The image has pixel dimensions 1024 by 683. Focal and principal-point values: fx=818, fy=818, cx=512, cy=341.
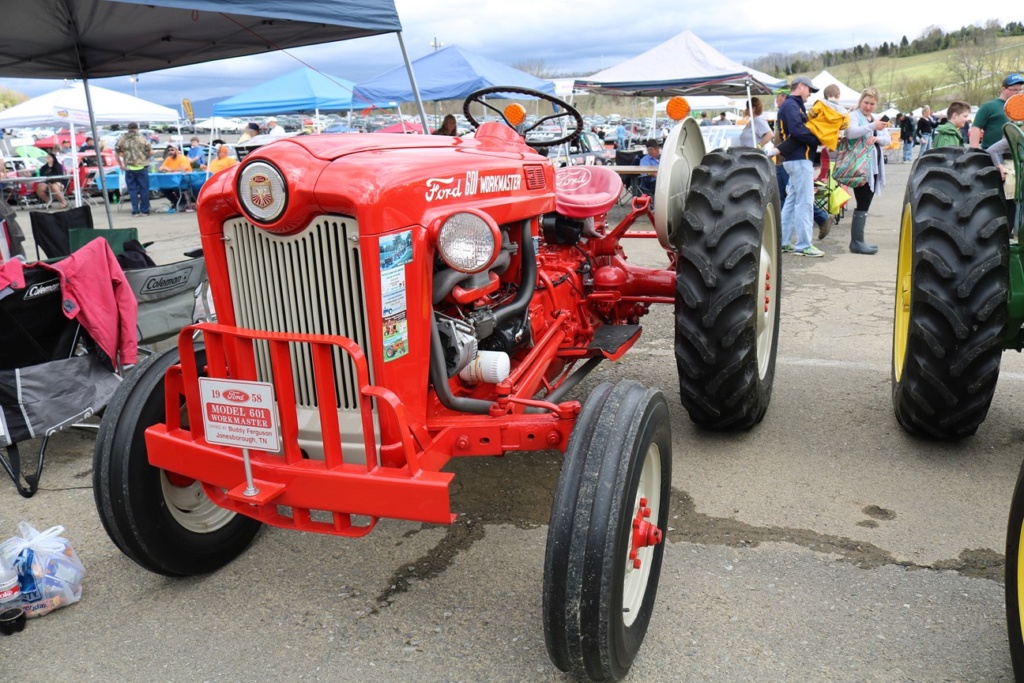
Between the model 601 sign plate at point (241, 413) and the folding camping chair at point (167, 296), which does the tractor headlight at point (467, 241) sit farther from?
the folding camping chair at point (167, 296)

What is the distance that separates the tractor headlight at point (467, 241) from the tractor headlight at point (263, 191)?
0.44 metres

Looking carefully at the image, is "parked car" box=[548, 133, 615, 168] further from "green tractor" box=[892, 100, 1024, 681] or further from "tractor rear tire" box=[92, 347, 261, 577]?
"tractor rear tire" box=[92, 347, 261, 577]

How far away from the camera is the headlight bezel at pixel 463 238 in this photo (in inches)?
90.0

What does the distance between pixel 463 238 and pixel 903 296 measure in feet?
9.48

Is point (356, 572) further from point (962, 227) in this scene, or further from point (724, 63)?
point (724, 63)

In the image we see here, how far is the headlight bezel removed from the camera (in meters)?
2.29

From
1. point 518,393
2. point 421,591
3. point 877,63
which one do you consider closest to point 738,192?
point 518,393

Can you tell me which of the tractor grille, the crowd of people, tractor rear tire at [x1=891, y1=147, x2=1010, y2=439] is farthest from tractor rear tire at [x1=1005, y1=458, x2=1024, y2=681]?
the crowd of people

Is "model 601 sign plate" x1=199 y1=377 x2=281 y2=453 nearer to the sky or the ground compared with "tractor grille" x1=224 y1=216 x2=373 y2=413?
nearer to the ground

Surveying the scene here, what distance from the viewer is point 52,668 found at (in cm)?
242

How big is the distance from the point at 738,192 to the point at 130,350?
3.09m

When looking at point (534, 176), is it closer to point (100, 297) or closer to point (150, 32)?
point (100, 297)

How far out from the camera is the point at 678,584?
2.73 metres

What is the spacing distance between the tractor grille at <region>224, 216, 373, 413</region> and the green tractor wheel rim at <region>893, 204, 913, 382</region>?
2.83m
